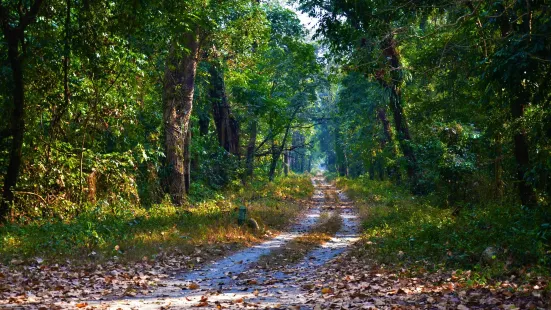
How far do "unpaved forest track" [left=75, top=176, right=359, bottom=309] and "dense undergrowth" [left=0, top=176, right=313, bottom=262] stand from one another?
157cm

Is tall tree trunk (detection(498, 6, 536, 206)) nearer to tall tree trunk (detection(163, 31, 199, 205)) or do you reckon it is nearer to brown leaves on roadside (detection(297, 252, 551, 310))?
brown leaves on roadside (detection(297, 252, 551, 310))

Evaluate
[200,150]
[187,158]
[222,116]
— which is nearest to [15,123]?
[187,158]

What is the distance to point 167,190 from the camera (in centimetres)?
1988

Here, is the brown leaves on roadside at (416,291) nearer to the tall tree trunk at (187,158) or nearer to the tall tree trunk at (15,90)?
the tall tree trunk at (15,90)

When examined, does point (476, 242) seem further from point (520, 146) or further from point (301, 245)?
point (301, 245)

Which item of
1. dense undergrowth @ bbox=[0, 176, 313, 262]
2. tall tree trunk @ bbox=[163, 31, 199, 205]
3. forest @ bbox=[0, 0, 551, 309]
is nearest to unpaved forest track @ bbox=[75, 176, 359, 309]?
forest @ bbox=[0, 0, 551, 309]

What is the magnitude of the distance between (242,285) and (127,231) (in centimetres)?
568

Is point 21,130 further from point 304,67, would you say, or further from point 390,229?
point 304,67

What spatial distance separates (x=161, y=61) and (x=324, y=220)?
32.7ft

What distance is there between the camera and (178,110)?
64.0 feet

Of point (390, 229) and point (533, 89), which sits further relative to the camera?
point (390, 229)

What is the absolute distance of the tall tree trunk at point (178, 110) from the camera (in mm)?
19141

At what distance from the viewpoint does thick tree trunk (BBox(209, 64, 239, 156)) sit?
→ 93.2ft

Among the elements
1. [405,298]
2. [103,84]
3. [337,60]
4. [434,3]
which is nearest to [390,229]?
[337,60]
